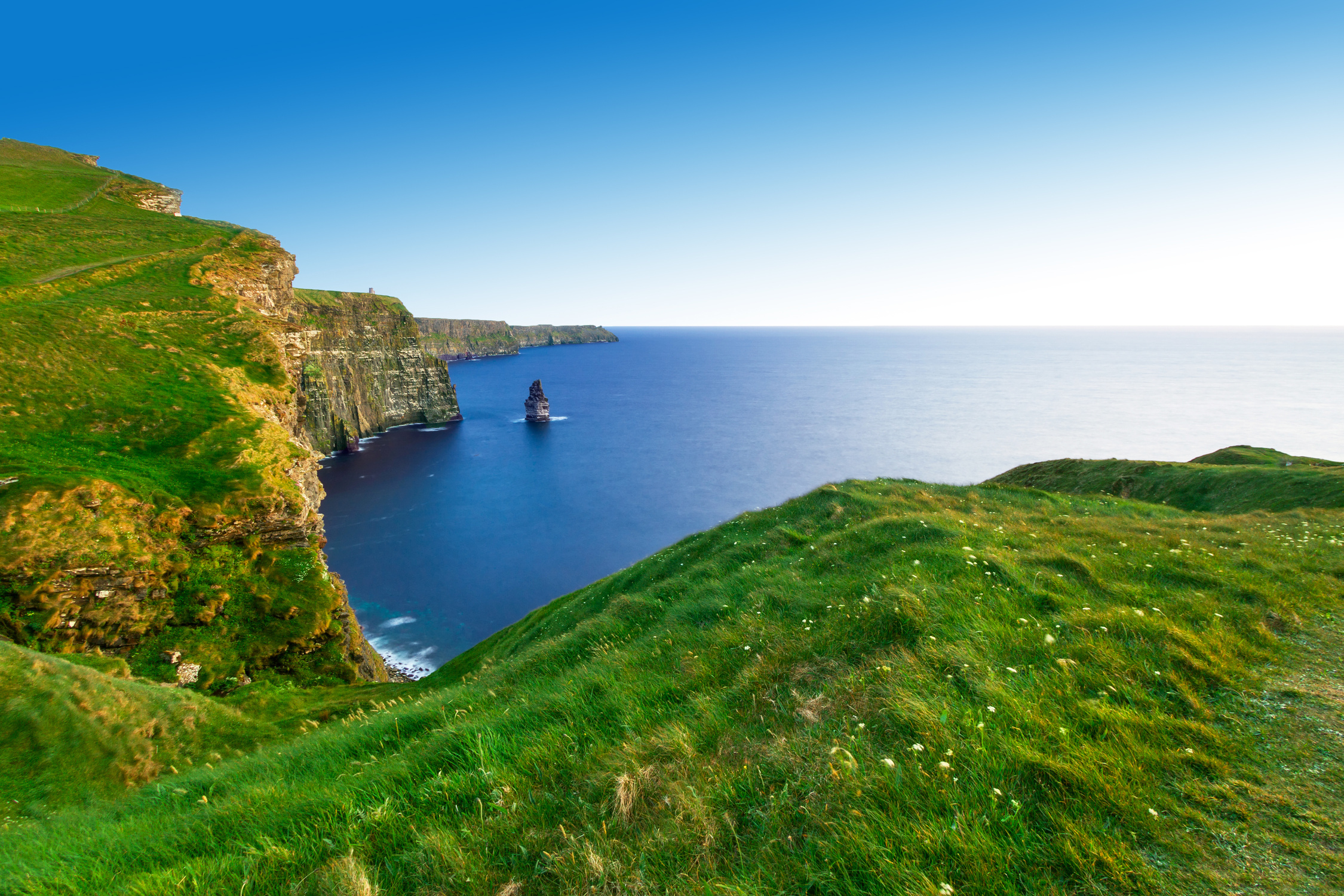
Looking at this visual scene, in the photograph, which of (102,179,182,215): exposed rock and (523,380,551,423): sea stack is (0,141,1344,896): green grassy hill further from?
(523,380,551,423): sea stack

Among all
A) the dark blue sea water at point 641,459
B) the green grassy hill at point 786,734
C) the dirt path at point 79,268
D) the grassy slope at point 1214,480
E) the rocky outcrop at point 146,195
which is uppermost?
the rocky outcrop at point 146,195

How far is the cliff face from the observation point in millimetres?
97938

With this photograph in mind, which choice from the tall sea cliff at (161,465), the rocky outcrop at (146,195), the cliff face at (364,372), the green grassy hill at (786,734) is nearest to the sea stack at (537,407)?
the cliff face at (364,372)

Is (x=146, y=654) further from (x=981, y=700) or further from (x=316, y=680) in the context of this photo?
(x=981, y=700)

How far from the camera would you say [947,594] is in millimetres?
7840

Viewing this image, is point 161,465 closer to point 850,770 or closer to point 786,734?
point 786,734

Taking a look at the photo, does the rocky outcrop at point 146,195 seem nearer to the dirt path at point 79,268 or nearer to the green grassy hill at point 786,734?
the dirt path at point 79,268

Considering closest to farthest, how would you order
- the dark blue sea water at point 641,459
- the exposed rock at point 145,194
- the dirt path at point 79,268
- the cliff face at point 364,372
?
the dirt path at point 79,268 → the exposed rock at point 145,194 → the dark blue sea water at point 641,459 → the cliff face at point 364,372

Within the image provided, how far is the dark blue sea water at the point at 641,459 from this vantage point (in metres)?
58.2

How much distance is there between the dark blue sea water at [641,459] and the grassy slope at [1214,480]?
46103 millimetres

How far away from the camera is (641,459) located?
344 feet

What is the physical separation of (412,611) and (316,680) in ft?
99.8

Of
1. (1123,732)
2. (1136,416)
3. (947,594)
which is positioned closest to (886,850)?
(1123,732)

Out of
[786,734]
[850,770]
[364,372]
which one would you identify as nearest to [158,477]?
[786,734]
